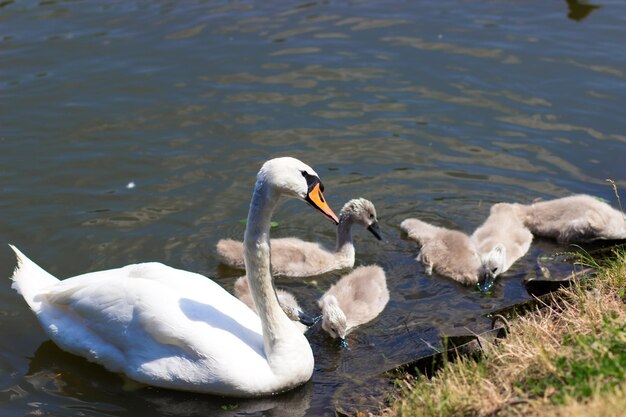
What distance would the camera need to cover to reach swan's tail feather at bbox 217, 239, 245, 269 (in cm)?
870

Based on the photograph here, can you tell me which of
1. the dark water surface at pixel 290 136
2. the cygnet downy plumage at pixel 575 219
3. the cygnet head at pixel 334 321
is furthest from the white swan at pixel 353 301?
the cygnet downy plumage at pixel 575 219

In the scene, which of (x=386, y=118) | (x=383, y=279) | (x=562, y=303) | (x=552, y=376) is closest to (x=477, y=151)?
(x=386, y=118)

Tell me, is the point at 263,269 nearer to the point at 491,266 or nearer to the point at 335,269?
the point at 335,269

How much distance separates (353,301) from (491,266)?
51.8 inches

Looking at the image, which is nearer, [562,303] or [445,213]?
[562,303]

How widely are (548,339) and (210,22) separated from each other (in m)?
9.75

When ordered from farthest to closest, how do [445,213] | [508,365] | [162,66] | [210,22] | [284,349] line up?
[210,22]
[162,66]
[445,213]
[284,349]
[508,365]

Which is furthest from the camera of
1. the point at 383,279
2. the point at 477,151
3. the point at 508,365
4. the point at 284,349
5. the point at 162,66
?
the point at 162,66

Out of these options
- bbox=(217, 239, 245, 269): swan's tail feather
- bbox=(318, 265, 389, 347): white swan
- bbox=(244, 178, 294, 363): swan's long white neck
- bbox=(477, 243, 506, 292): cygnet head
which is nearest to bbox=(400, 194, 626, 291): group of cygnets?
bbox=(477, 243, 506, 292): cygnet head

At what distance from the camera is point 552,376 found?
207 inches

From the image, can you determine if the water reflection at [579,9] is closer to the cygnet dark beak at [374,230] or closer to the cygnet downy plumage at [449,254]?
the cygnet downy plumage at [449,254]

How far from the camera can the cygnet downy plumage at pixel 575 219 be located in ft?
29.3

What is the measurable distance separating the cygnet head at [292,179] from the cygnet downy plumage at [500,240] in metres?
2.32

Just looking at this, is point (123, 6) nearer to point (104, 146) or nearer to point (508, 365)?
point (104, 146)
